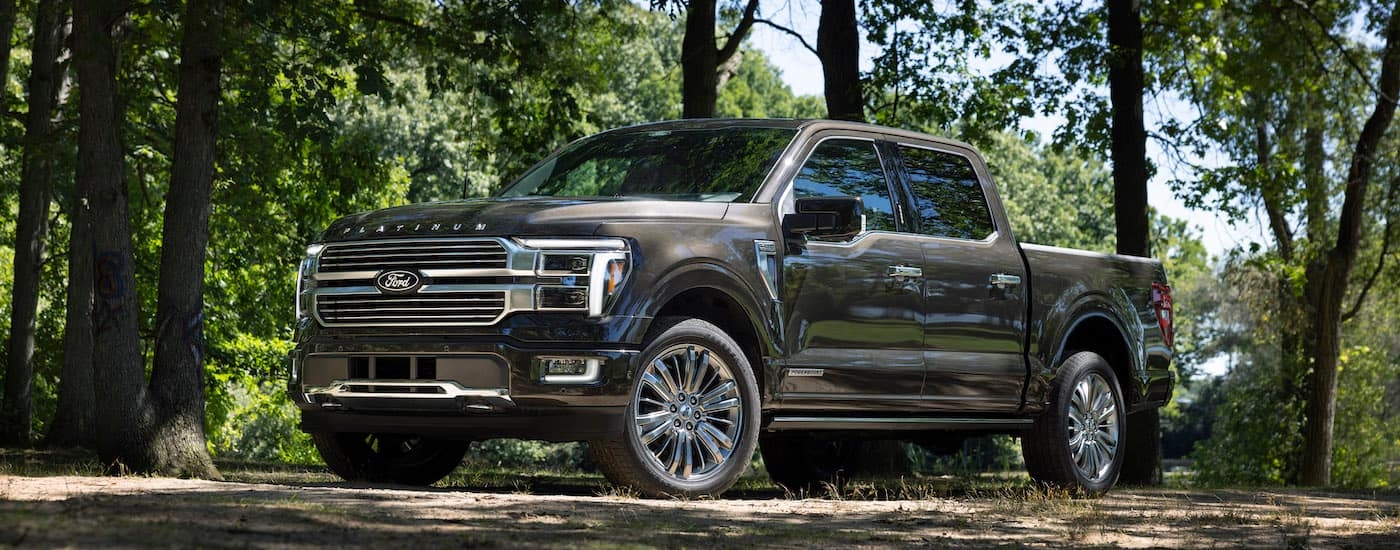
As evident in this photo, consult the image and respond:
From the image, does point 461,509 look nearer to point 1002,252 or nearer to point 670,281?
point 670,281

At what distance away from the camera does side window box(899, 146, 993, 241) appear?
9.59 m

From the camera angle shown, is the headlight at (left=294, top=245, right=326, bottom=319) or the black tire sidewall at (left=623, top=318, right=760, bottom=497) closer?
the black tire sidewall at (left=623, top=318, right=760, bottom=497)

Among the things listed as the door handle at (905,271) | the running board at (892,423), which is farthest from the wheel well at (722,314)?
the door handle at (905,271)

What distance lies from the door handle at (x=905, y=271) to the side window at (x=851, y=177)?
248 millimetres

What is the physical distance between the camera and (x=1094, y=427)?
1055 centimetres

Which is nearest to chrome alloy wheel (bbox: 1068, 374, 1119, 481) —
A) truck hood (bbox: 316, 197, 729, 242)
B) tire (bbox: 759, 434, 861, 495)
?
tire (bbox: 759, 434, 861, 495)

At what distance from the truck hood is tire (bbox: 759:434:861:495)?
10.0 feet

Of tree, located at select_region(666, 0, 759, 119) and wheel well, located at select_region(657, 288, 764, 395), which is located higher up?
tree, located at select_region(666, 0, 759, 119)

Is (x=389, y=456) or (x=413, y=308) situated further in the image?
(x=389, y=456)

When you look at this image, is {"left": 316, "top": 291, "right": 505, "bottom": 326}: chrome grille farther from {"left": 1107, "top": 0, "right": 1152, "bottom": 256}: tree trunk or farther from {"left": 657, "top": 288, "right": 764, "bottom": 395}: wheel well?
{"left": 1107, "top": 0, "right": 1152, "bottom": 256}: tree trunk

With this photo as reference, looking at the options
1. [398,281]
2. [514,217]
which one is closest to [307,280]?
[398,281]

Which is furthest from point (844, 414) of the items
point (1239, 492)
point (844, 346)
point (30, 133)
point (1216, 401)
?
point (1216, 401)

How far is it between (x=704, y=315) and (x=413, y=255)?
1.50 meters

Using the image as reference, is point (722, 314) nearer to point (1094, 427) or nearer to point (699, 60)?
point (1094, 427)
